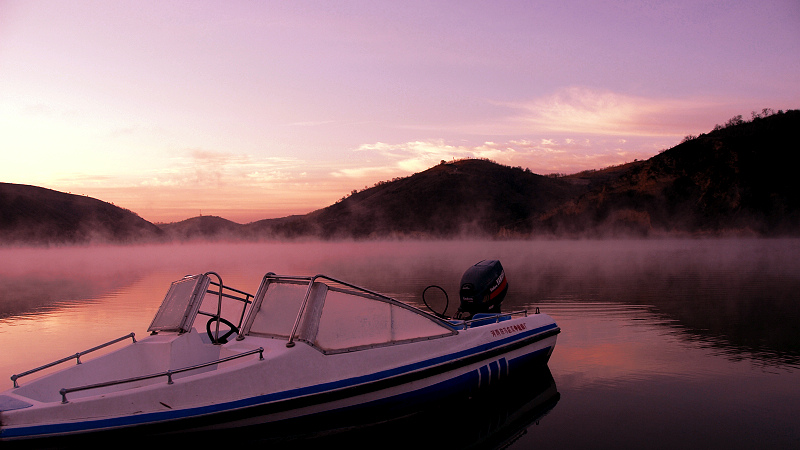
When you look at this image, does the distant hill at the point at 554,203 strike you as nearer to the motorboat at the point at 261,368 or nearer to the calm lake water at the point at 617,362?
the calm lake water at the point at 617,362

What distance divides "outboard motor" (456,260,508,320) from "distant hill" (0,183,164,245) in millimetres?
173331

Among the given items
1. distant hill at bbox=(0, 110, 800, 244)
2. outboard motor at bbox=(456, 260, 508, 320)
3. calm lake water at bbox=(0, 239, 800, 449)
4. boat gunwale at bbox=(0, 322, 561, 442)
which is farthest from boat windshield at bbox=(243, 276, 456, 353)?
distant hill at bbox=(0, 110, 800, 244)

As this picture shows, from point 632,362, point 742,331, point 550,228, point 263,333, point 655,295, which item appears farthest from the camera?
point 550,228

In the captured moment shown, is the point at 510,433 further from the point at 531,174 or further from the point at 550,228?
the point at 531,174

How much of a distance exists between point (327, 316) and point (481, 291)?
4.96 metres

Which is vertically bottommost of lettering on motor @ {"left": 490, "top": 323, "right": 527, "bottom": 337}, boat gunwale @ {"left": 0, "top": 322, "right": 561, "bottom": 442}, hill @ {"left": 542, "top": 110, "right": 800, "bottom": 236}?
boat gunwale @ {"left": 0, "top": 322, "right": 561, "bottom": 442}

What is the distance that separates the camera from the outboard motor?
39.1 ft

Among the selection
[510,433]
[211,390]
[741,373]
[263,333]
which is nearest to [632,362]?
[741,373]

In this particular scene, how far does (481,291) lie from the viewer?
11914mm

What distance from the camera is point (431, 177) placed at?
179m

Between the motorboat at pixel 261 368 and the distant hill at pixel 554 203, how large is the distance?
97.4 metres

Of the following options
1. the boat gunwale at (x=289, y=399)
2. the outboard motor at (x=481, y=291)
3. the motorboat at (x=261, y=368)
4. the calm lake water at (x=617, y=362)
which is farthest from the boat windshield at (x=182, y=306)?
the outboard motor at (x=481, y=291)

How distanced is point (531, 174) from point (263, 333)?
571ft

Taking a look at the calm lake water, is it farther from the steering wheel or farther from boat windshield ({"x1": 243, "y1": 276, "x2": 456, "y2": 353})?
the steering wheel
